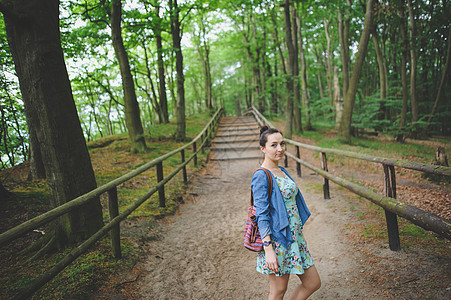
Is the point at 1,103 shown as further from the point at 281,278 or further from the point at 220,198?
the point at 281,278

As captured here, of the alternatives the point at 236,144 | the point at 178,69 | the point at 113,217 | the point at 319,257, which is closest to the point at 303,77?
the point at 236,144

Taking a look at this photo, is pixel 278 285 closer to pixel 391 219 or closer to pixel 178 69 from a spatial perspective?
pixel 391 219

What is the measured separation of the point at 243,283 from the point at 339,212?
2.50 m

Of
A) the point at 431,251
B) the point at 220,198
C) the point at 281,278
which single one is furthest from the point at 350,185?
the point at 220,198

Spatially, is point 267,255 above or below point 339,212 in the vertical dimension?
above

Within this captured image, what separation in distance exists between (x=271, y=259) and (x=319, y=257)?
197cm

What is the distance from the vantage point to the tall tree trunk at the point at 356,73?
412 inches

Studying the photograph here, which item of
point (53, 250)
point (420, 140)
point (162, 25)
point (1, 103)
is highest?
point (162, 25)

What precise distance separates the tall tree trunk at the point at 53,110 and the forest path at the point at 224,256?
3.68 ft

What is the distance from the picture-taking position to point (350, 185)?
3832mm

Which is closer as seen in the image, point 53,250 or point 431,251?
point 431,251

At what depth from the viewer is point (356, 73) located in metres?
10.9

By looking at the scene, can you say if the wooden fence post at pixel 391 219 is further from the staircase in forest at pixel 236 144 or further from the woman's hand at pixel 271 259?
the staircase in forest at pixel 236 144

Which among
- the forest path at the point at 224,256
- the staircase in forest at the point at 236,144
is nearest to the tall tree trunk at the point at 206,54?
the staircase in forest at the point at 236,144
